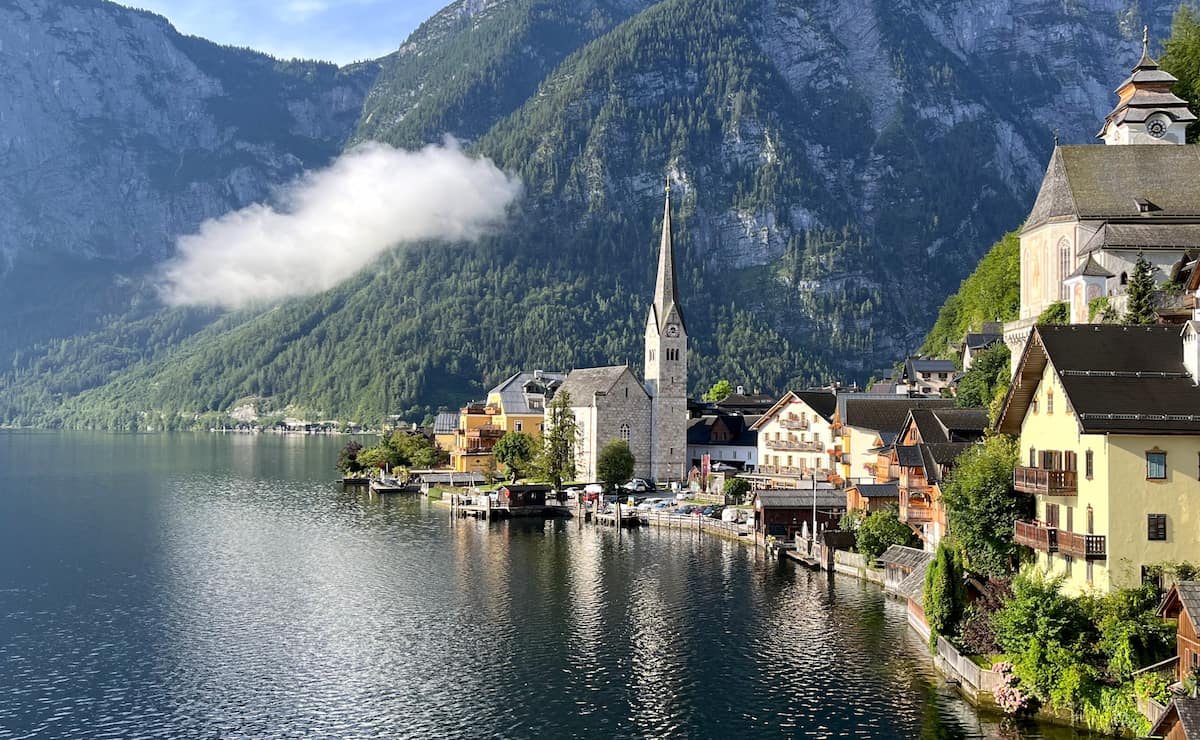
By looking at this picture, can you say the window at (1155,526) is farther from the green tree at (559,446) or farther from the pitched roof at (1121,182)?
the green tree at (559,446)

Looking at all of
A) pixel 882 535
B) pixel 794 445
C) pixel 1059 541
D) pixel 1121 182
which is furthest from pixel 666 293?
pixel 1059 541

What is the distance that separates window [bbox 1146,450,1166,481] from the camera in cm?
4269

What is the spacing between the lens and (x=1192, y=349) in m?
44.7

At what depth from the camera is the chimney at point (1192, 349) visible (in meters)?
44.2

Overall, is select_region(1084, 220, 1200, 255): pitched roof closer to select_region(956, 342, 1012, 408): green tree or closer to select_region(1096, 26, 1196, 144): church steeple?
select_region(956, 342, 1012, 408): green tree

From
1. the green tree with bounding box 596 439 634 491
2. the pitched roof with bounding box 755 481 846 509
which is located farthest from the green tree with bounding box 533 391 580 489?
the pitched roof with bounding box 755 481 846 509

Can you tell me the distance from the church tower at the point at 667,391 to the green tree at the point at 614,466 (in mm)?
9413

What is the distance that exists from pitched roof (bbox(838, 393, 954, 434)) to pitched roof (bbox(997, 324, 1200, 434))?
180 ft

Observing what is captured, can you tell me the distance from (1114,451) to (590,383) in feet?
327

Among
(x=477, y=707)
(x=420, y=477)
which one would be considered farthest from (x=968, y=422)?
(x=420, y=477)

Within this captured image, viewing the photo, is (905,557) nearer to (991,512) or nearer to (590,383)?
(991,512)

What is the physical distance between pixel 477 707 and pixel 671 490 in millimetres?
83886

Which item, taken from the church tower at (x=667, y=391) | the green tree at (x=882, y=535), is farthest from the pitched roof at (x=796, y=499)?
the church tower at (x=667, y=391)

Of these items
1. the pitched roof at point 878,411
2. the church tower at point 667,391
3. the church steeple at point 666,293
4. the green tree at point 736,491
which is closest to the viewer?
the pitched roof at point 878,411
